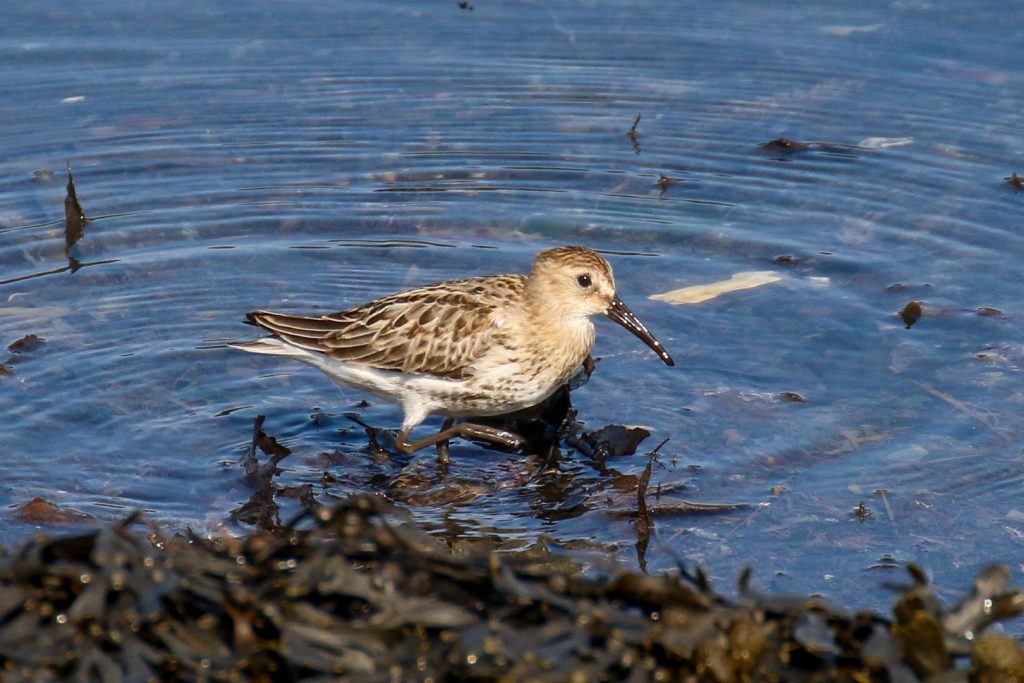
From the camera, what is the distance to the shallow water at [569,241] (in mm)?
6590

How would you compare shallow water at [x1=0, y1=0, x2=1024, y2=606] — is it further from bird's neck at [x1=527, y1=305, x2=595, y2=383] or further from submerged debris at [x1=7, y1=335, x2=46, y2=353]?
bird's neck at [x1=527, y1=305, x2=595, y2=383]

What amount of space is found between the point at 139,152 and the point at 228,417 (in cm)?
385

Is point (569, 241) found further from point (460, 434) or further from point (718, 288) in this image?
point (460, 434)

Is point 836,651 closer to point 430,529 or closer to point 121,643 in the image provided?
point 121,643

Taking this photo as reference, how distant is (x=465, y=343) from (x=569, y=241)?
2375 mm

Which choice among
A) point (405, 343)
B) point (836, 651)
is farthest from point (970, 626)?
point (405, 343)

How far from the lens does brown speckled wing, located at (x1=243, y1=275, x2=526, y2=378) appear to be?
287 inches

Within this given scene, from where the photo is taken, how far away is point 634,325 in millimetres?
7484

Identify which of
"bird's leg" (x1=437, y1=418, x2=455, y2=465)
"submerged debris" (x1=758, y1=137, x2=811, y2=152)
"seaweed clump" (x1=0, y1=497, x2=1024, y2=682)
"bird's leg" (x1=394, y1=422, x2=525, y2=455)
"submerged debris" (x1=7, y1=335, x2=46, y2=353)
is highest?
"seaweed clump" (x1=0, y1=497, x2=1024, y2=682)

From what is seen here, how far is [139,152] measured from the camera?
1048cm

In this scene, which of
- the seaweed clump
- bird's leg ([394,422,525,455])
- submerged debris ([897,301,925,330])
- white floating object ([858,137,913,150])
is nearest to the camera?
the seaweed clump

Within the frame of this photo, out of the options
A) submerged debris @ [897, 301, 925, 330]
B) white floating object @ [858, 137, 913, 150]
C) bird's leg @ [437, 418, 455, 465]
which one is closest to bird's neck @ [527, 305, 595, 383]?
bird's leg @ [437, 418, 455, 465]

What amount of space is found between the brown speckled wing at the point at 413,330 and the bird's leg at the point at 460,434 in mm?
287

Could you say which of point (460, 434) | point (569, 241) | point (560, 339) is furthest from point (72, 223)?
point (560, 339)
